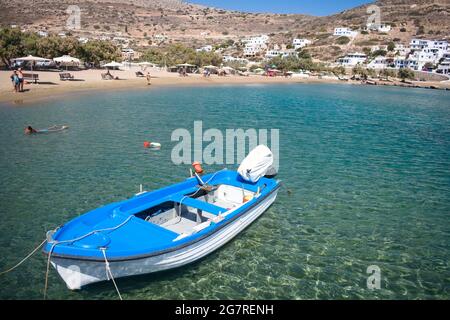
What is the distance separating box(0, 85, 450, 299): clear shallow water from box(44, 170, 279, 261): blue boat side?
3.91 ft

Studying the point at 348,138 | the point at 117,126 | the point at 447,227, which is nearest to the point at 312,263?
the point at 447,227

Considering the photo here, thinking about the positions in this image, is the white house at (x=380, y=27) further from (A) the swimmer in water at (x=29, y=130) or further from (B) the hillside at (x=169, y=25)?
(A) the swimmer in water at (x=29, y=130)

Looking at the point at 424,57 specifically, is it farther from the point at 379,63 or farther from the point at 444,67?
the point at 379,63

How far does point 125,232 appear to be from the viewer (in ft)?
29.3

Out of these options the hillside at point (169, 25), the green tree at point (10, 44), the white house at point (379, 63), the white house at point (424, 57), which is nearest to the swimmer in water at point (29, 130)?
the green tree at point (10, 44)

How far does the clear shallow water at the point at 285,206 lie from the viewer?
8.95 metres

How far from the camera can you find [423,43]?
470ft

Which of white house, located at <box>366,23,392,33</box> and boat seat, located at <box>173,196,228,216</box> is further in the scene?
white house, located at <box>366,23,392,33</box>

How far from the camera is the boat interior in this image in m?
10.5

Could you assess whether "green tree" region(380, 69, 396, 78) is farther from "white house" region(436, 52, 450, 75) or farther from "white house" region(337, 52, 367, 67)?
"white house" region(436, 52, 450, 75)

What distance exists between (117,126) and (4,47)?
40356 millimetres

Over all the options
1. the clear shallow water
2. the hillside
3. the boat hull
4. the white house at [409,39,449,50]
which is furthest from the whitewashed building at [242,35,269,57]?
the boat hull

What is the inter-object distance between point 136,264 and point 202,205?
10.6ft

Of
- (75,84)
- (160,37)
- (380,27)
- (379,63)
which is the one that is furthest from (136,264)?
(380,27)
